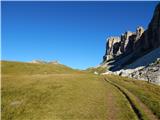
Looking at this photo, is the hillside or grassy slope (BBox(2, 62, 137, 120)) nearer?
grassy slope (BBox(2, 62, 137, 120))

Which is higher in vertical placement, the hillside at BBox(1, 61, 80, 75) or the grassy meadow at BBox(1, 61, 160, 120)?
the hillside at BBox(1, 61, 80, 75)

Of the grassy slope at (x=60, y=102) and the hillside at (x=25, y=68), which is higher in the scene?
the hillside at (x=25, y=68)

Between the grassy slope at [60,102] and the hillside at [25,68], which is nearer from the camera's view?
the grassy slope at [60,102]

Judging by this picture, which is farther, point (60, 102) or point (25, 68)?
point (25, 68)

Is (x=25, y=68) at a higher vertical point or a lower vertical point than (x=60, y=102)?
higher

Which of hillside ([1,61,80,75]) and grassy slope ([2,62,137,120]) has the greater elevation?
hillside ([1,61,80,75])

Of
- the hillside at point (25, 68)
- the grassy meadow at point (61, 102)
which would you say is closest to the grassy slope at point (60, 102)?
the grassy meadow at point (61, 102)

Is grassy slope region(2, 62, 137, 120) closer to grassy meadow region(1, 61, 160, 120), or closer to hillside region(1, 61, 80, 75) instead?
grassy meadow region(1, 61, 160, 120)

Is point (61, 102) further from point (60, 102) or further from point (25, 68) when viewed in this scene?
point (25, 68)

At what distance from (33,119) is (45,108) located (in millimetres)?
4973

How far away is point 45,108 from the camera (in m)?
42.2

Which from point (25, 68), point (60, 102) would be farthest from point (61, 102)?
point (25, 68)

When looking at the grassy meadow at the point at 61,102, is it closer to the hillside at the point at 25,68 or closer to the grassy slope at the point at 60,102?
the grassy slope at the point at 60,102

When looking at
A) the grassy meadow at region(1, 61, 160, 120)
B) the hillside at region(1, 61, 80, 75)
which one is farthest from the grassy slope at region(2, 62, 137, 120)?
the hillside at region(1, 61, 80, 75)
